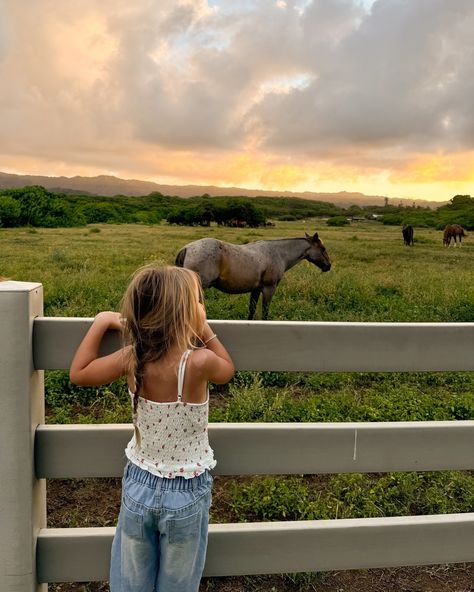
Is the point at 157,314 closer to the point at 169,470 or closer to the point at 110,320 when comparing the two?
the point at 110,320

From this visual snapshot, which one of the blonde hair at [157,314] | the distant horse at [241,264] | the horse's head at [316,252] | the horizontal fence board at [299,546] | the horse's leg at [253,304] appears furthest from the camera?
the horse's head at [316,252]

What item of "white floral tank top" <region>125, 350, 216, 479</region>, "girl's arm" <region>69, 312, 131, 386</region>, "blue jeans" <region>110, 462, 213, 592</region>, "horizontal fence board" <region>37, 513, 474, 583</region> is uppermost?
"girl's arm" <region>69, 312, 131, 386</region>

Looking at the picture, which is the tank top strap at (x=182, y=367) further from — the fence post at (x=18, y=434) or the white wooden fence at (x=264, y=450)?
the fence post at (x=18, y=434)

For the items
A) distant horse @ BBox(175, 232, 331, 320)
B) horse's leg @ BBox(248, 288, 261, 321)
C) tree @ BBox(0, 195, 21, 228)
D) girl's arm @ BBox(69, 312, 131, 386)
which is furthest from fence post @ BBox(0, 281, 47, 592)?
tree @ BBox(0, 195, 21, 228)

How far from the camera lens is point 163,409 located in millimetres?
1769

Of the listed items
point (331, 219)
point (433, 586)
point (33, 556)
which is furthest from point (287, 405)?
point (331, 219)

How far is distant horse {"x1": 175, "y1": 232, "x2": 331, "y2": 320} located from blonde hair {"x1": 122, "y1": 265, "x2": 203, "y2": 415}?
7274mm

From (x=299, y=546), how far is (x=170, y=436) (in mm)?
794

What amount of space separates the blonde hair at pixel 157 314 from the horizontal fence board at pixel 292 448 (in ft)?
1.28

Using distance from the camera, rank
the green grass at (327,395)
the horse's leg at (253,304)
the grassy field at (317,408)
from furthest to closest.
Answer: the horse's leg at (253,304) → the green grass at (327,395) → the grassy field at (317,408)

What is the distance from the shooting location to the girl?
1.73 m

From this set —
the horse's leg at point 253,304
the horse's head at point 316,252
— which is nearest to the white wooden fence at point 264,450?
the horse's leg at point 253,304

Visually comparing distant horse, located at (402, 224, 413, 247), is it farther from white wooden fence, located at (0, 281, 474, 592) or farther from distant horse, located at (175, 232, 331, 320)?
white wooden fence, located at (0, 281, 474, 592)

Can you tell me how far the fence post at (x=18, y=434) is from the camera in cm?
180
